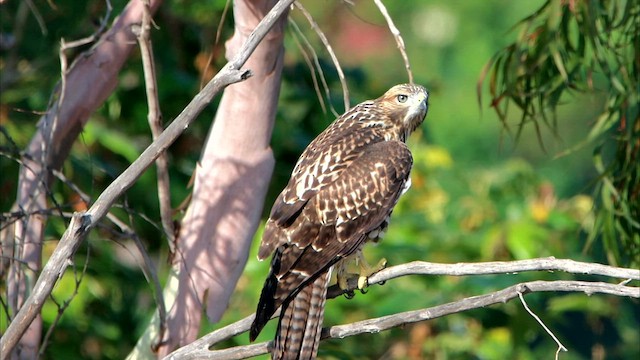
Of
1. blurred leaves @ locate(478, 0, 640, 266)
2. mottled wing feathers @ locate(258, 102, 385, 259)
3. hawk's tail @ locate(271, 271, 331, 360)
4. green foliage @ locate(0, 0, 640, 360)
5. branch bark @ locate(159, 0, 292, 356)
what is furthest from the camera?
green foliage @ locate(0, 0, 640, 360)

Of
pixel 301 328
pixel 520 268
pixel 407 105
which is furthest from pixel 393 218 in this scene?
pixel 520 268

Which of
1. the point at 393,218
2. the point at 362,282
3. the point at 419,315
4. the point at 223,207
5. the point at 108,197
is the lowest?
the point at 419,315

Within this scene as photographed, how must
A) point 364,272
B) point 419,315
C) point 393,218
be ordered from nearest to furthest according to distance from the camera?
point 419,315, point 364,272, point 393,218

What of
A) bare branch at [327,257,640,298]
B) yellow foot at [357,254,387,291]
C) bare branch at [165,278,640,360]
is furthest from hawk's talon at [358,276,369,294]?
bare branch at [327,257,640,298]

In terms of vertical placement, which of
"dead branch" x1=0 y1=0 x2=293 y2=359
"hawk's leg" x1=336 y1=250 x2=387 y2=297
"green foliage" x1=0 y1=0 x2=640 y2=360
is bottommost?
"dead branch" x1=0 y1=0 x2=293 y2=359

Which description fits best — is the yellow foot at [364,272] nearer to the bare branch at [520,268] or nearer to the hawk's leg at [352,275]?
the hawk's leg at [352,275]

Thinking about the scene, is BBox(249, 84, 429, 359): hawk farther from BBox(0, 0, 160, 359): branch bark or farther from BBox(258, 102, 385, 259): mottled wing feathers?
BBox(0, 0, 160, 359): branch bark

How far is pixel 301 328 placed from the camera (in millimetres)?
3432

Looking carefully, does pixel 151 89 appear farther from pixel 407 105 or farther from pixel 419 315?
pixel 419 315

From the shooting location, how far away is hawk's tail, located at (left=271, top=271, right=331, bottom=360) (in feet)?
11.2

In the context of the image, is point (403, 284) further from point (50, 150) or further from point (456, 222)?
point (50, 150)

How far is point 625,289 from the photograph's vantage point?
2.70 metres

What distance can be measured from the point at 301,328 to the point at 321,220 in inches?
14.0

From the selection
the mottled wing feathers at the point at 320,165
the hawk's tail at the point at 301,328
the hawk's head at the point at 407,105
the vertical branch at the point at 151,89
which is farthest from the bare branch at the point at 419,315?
the hawk's head at the point at 407,105
